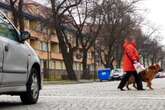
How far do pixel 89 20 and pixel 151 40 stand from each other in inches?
2290

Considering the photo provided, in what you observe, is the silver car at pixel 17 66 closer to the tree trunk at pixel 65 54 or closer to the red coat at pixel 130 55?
the red coat at pixel 130 55

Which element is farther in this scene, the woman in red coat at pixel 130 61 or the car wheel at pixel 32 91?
the woman in red coat at pixel 130 61

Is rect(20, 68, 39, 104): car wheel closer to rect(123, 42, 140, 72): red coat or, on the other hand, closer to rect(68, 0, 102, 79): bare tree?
rect(123, 42, 140, 72): red coat

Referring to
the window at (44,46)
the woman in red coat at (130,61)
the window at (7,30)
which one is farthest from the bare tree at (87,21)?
the window at (7,30)

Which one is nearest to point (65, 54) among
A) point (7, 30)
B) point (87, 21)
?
point (87, 21)

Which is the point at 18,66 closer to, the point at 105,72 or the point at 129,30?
the point at 105,72

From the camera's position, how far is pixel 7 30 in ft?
34.1

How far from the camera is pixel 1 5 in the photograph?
6869 cm

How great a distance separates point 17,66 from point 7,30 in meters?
0.69

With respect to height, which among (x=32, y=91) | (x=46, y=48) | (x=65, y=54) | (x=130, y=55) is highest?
(x=46, y=48)

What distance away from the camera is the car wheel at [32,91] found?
11.3 metres

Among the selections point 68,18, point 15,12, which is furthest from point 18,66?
point 68,18

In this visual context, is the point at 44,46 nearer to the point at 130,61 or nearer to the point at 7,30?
the point at 130,61

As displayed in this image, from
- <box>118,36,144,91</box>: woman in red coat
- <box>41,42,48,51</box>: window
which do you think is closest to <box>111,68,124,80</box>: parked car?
<box>41,42,48,51</box>: window
